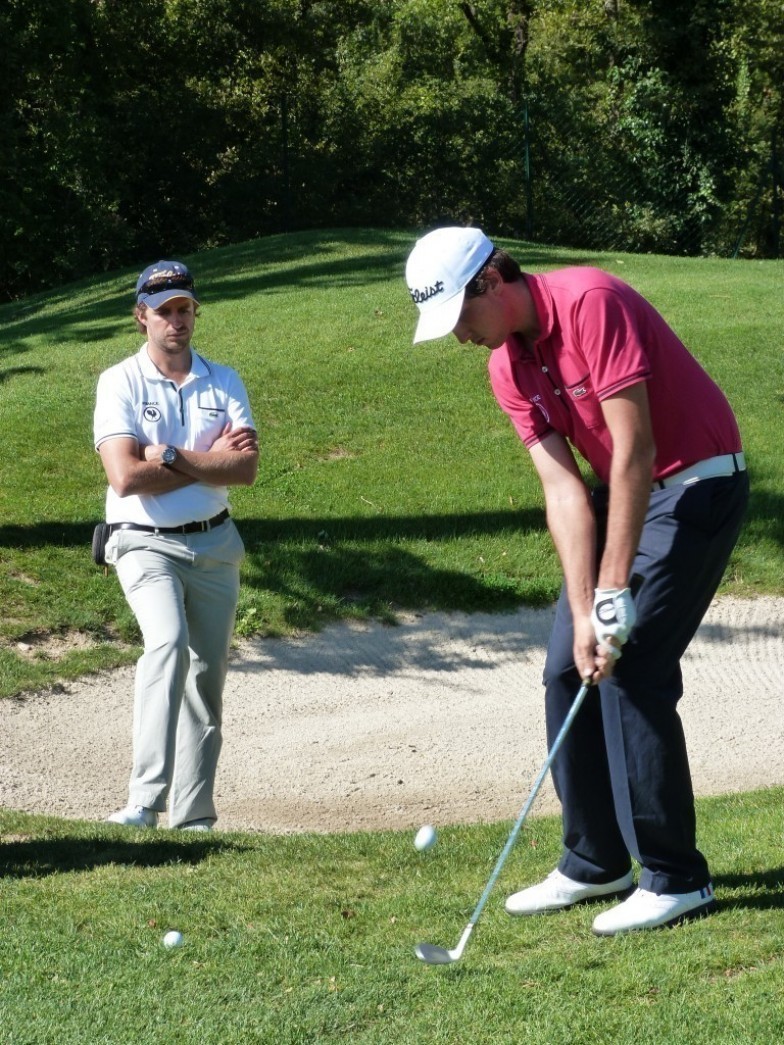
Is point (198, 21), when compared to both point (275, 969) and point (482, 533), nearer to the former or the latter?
point (482, 533)

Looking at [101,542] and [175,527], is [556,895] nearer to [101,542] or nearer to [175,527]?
[175,527]

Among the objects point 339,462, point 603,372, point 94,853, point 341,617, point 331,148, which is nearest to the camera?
point 603,372

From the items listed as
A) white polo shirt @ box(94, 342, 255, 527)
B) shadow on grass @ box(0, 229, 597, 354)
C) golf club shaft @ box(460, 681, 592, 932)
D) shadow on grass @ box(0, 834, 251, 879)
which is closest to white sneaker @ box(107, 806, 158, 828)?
shadow on grass @ box(0, 834, 251, 879)

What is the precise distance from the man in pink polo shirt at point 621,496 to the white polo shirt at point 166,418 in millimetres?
1990

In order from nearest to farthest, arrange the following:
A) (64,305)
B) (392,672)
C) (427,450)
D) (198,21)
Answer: (392,672)
(427,450)
(64,305)
(198,21)

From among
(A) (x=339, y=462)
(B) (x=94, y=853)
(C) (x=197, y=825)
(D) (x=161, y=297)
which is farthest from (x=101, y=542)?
(A) (x=339, y=462)

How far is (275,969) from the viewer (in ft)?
11.4

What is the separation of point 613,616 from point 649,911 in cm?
88

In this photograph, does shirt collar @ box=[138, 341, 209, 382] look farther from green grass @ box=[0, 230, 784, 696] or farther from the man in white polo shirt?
green grass @ box=[0, 230, 784, 696]

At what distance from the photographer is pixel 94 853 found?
15.2 ft

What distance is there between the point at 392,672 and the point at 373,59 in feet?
77.0

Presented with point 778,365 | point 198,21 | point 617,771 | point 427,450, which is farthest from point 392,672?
point 198,21

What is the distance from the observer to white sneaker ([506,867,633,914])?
385 centimetres

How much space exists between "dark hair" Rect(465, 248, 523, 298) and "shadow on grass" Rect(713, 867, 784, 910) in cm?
189
